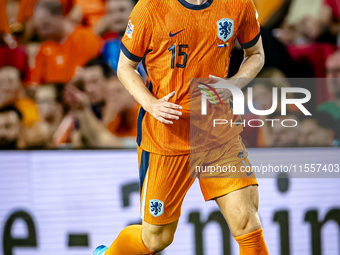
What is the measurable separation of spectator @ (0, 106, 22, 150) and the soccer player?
1681mm

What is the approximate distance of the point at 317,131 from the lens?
339cm

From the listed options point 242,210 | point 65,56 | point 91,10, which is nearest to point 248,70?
point 242,210

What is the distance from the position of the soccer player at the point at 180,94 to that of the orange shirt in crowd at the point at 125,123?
1.21 metres

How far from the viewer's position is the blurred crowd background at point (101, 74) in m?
3.42

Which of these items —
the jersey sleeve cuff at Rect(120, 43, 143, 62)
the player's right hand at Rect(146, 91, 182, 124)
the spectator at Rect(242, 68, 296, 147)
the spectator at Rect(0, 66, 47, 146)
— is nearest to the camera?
the player's right hand at Rect(146, 91, 182, 124)

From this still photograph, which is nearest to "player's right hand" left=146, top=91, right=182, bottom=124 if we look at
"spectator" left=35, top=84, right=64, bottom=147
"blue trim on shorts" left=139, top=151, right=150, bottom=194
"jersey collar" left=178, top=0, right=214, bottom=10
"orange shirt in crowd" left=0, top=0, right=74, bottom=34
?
"blue trim on shorts" left=139, top=151, right=150, bottom=194

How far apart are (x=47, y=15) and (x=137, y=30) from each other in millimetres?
2327

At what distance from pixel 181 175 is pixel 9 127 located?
204 cm

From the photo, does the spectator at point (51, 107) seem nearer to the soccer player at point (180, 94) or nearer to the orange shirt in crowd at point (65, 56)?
the orange shirt in crowd at point (65, 56)

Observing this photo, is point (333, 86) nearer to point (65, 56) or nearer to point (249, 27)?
point (249, 27)

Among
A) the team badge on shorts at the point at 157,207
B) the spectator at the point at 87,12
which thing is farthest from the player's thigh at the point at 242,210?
the spectator at the point at 87,12

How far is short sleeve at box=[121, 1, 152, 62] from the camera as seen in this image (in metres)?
2.08

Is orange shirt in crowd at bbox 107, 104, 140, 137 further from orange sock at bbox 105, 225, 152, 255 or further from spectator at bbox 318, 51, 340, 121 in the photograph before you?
spectator at bbox 318, 51, 340, 121

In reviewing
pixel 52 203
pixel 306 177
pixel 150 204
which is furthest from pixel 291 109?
pixel 52 203
